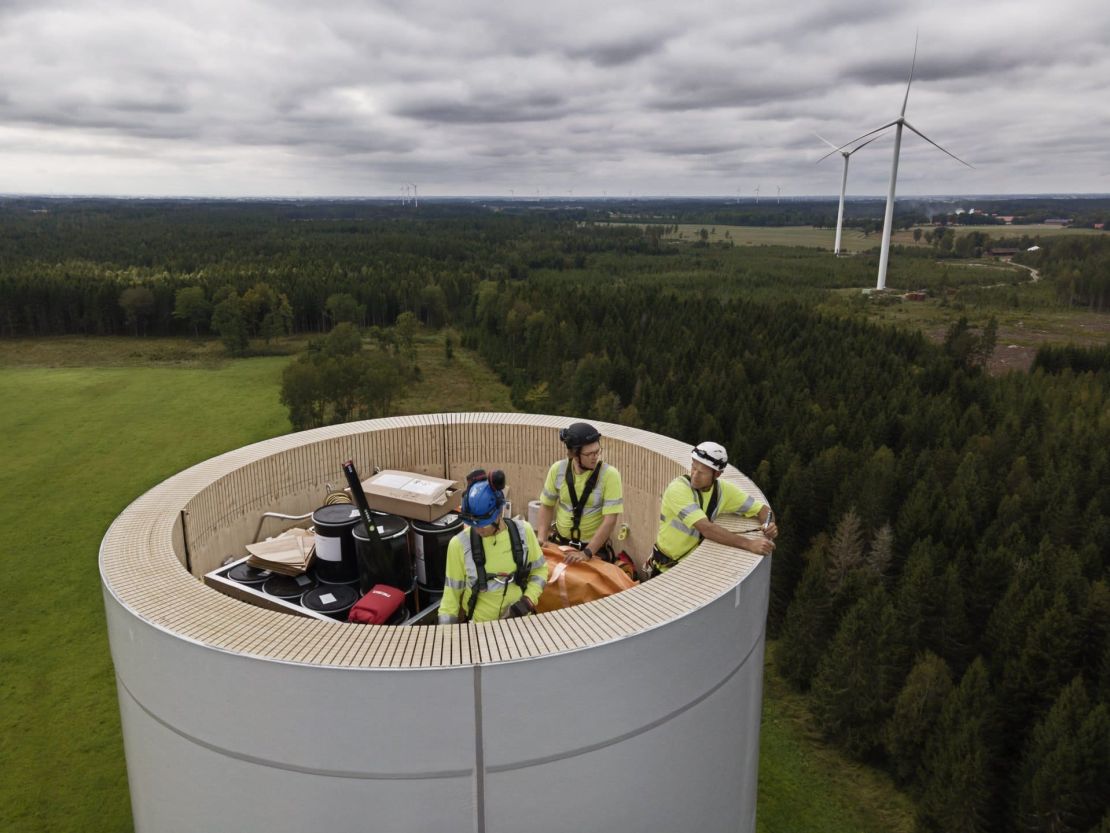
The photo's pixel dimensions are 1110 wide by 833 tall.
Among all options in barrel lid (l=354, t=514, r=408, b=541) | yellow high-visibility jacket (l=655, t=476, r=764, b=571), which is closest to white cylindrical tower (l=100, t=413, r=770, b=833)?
yellow high-visibility jacket (l=655, t=476, r=764, b=571)

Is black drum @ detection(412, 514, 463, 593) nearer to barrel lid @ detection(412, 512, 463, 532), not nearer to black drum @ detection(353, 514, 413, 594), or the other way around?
barrel lid @ detection(412, 512, 463, 532)

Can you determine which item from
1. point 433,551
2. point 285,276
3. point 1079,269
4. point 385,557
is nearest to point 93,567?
point 433,551

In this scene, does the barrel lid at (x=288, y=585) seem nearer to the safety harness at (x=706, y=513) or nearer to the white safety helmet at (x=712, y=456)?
the safety harness at (x=706, y=513)

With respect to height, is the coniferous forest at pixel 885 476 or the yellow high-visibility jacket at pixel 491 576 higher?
the yellow high-visibility jacket at pixel 491 576

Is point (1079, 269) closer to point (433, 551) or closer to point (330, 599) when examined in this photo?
point (433, 551)

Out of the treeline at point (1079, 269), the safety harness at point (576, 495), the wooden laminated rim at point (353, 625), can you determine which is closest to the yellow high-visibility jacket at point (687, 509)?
the wooden laminated rim at point (353, 625)

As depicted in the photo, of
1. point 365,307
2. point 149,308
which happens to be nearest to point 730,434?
point 365,307
